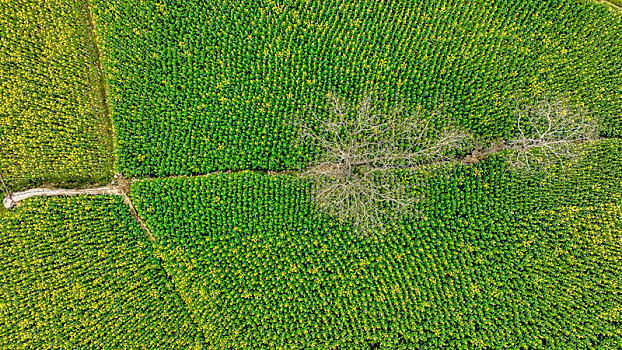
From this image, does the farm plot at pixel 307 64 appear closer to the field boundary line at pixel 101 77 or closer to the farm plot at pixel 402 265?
the field boundary line at pixel 101 77

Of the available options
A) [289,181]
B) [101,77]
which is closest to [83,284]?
[101,77]

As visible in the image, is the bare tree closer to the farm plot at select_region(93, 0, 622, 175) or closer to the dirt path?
the farm plot at select_region(93, 0, 622, 175)

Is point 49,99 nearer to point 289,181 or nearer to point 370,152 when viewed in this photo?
point 289,181

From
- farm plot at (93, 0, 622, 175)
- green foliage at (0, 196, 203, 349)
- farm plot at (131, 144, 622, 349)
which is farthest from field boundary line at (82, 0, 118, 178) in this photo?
green foliage at (0, 196, 203, 349)

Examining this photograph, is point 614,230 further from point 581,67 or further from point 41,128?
point 41,128

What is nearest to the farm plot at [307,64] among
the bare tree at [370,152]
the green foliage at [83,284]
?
the bare tree at [370,152]

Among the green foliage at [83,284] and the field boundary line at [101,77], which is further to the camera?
the field boundary line at [101,77]

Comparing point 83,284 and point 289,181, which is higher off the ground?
point 289,181
